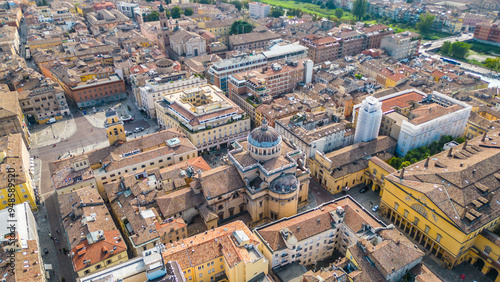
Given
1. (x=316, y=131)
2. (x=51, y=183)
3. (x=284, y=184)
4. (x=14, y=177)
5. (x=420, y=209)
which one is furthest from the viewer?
(x=316, y=131)

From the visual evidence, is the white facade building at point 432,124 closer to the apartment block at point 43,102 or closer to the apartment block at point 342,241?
the apartment block at point 342,241

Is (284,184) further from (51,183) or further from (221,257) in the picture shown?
(51,183)

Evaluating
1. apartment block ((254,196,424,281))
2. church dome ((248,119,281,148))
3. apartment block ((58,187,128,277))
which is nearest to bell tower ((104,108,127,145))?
apartment block ((58,187,128,277))

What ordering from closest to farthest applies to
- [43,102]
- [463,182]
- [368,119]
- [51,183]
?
[463,182], [51,183], [368,119], [43,102]

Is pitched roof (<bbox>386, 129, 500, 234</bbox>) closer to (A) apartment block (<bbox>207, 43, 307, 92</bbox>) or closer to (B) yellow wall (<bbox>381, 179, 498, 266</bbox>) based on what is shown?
(B) yellow wall (<bbox>381, 179, 498, 266</bbox>)

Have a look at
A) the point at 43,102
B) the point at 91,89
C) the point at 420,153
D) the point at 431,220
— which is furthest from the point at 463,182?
the point at 43,102

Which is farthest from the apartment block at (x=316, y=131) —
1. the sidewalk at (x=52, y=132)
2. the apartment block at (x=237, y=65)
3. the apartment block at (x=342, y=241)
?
the sidewalk at (x=52, y=132)

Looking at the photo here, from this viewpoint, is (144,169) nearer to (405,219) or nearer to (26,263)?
(26,263)
